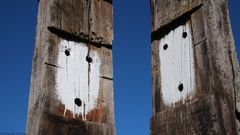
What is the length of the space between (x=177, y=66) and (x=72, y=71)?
1.34m

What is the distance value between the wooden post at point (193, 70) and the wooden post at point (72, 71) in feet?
2.23

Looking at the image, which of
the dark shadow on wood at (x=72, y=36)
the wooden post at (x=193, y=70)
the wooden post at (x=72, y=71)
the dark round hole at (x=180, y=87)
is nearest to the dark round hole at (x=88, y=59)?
the wooden post at (x=72, y=71)

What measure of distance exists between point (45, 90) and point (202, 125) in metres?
1.86

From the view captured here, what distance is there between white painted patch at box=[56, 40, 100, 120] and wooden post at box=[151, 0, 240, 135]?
31.3 inches

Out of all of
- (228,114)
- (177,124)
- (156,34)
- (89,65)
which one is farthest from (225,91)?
(89,65)

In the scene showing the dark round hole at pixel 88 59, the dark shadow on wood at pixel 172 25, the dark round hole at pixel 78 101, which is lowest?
the dark round hole at pixel 78 101

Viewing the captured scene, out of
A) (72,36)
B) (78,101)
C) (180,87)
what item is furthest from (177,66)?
(72,36)

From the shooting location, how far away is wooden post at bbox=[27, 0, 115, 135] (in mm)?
5285

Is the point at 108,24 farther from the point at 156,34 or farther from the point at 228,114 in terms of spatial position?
the point at 228,114

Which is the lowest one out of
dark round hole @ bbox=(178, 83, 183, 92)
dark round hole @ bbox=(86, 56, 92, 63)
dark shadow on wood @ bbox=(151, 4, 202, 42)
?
dark round hole @ bbox=(178, 83, 183, 92)

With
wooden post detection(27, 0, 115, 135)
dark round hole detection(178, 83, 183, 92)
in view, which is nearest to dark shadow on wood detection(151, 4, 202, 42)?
wooden post detection(27, 0, 115, 135)

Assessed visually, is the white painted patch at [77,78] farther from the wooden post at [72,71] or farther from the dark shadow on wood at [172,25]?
the dark shadow on wood at [172,25]

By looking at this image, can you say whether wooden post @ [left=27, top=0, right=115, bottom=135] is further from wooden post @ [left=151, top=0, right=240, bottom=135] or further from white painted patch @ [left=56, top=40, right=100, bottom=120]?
wooden post @ [left=151, top=0, right=240, bottom=135]

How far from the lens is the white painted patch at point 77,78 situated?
555 centimetres
